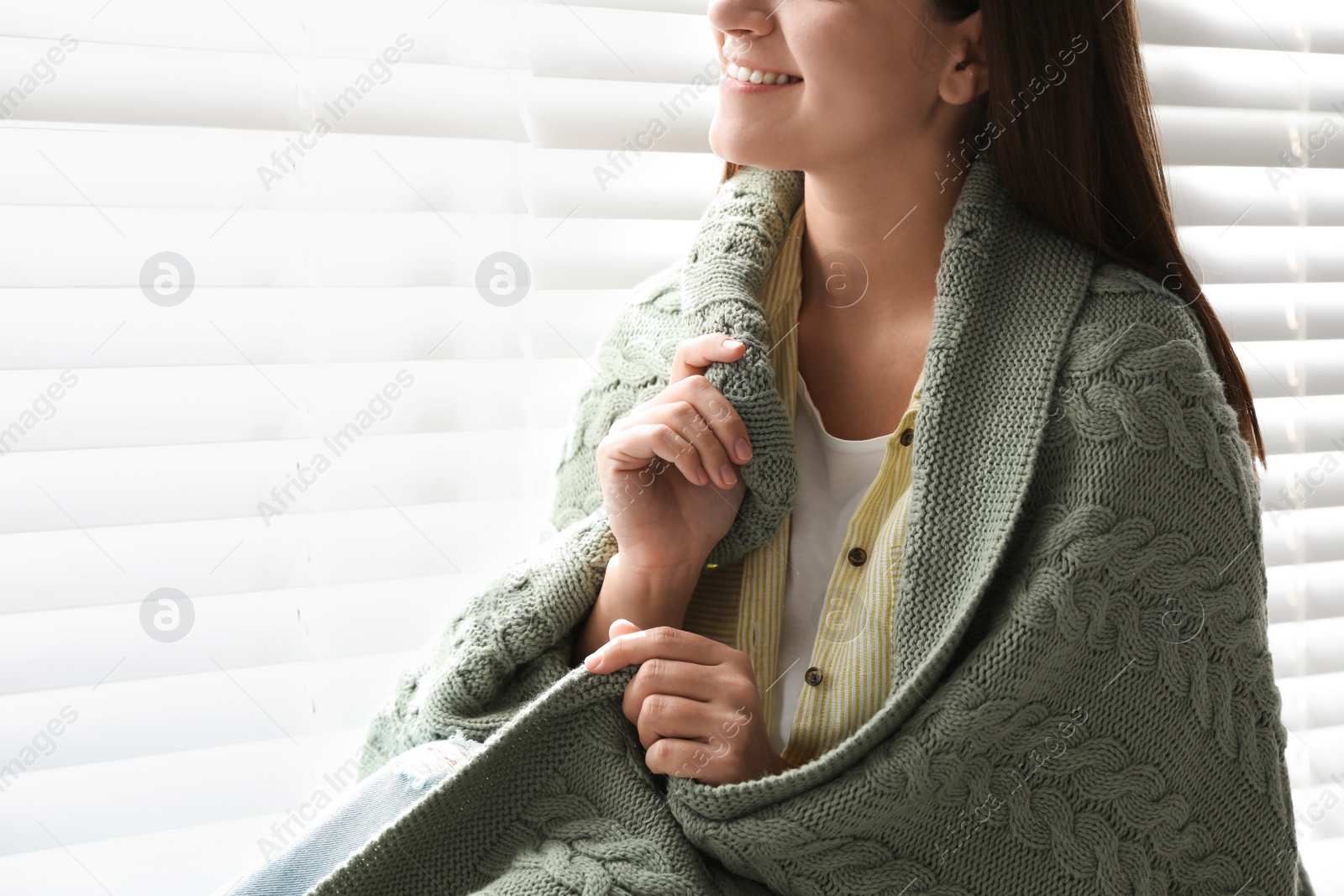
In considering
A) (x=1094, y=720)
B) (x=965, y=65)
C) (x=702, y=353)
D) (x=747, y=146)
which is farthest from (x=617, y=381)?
(x=1094, y=720)

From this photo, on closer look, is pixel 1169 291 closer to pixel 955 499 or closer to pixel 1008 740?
pixel 955 499

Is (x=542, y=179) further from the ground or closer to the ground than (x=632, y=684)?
further from the ground

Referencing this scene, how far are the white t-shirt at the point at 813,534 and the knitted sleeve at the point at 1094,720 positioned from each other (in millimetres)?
183

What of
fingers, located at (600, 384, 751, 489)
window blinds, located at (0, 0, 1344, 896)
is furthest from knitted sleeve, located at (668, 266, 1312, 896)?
window blinds, located at (0, 0, 1344, 896)

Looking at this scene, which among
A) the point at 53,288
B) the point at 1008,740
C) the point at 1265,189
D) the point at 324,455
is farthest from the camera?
the point at 1265,189

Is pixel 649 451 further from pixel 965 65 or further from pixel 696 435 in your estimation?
pixel 965 65

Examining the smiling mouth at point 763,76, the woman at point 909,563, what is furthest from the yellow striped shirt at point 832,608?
the smiling mouth at point 763,76

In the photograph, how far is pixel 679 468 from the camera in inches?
43.6

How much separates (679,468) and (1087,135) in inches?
21.8

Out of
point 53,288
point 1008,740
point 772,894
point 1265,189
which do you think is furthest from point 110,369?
point 1265,189

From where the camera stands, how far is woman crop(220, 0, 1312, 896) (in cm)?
100

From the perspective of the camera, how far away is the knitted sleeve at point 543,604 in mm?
1126

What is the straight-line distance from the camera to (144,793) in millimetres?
1175

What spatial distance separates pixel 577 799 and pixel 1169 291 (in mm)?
788
